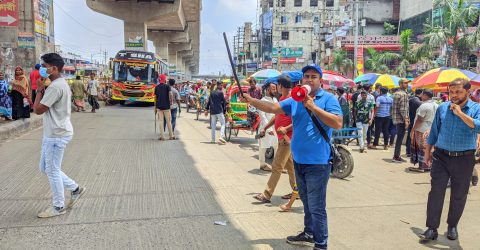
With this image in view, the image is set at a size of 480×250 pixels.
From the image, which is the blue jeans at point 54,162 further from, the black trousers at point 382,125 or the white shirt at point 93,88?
the white shirt at point 93,88

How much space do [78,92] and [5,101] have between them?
260 inches

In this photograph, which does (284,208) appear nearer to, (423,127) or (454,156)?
(454,156)

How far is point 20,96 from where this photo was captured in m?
12.1

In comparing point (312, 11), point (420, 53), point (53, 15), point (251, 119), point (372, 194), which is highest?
point (312, 11)

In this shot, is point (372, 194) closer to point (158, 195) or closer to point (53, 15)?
point (158, 195)

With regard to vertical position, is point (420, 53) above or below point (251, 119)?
above

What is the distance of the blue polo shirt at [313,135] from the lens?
3684 millimetres

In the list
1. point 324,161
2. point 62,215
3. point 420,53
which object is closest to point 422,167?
point 324,161

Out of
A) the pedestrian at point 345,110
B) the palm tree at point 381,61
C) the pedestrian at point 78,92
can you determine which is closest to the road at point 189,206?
the pedestrian at point 345,110

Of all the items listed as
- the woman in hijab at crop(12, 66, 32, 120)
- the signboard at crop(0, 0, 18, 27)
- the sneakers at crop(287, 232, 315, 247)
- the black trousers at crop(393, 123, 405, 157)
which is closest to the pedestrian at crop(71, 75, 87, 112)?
the signboard at crop(0, 0, 18, 27)

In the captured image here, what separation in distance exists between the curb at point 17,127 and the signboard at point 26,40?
5950 mm

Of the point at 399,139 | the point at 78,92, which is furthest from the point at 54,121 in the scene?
the point at 78,92

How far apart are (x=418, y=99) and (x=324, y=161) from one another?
24.2ft

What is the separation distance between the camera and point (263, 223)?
4898 millimetres
